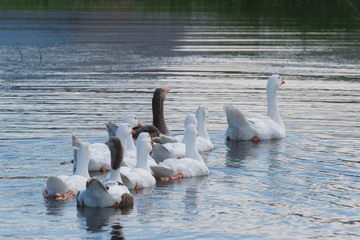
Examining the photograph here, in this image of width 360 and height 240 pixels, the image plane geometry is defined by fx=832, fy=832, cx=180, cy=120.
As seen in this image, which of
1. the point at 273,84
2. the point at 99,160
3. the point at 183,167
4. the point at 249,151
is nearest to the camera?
the point at 183,167

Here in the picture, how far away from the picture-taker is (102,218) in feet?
39.6

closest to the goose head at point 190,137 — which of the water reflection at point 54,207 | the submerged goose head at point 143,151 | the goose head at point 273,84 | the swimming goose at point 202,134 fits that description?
the submerged goose head at point 143,151

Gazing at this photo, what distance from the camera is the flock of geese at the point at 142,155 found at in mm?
12682

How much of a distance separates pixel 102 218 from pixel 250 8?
52.8 metres

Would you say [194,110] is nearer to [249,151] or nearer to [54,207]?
[249,151]

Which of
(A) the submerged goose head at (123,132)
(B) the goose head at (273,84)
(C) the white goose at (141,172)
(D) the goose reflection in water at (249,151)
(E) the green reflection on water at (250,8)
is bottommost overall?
(D) the goose reflection in water at (249,151)

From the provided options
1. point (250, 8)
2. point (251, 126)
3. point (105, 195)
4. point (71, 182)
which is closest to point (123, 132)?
point (71, 182)

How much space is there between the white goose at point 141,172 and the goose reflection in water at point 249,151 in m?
2.19

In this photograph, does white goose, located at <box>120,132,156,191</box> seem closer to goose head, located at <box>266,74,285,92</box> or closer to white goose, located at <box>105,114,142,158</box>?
white goose, located at <box>105,114,142,158</box>

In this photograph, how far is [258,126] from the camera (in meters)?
19.2

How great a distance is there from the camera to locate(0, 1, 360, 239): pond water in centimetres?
1191

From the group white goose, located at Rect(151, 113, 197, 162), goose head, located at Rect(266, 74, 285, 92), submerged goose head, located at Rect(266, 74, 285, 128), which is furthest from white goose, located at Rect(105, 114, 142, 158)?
goose head, located at Rect(266, 74, 285, 92)

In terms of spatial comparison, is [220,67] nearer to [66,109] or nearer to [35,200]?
[66,109]

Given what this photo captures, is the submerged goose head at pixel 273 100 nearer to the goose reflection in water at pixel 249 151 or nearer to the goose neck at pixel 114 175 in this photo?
the goose reflection in water at pixel 249 151
